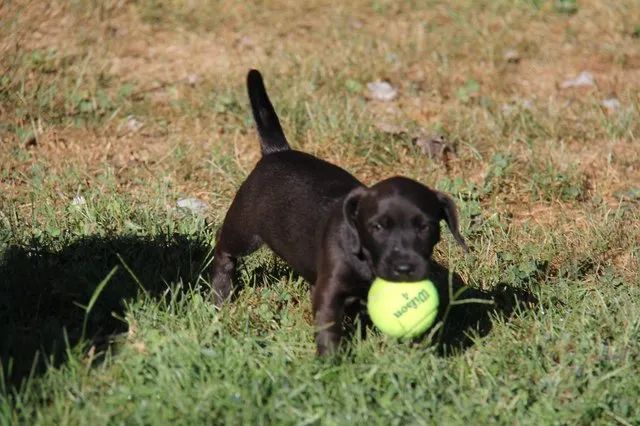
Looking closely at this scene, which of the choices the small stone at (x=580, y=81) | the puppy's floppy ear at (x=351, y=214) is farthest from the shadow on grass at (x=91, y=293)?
the small stone at (x=580, y=81)

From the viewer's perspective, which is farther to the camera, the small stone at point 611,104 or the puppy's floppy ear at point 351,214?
the small stone at point 611,104

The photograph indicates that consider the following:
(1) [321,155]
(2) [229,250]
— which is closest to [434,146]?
(1) [321,155]

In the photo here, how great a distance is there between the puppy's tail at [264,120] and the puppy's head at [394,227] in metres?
1.02

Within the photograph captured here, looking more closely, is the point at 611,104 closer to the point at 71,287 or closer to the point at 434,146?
the point at 434,146

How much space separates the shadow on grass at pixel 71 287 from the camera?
4.40 metres

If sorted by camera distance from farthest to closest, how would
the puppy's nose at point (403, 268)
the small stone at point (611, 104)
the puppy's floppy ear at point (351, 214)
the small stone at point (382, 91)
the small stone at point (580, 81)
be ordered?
1. the small stone at point (580, 81)
2. the small stone at point (382, 91)
3. the small stone at point (611, 104)
4. the puppy's floppy ear at point (351, 214)
5. the puppy's nose at point (403, 268)

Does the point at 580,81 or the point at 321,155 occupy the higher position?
the point at 321,155

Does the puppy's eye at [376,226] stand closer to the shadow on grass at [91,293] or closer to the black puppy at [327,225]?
the black puppy at [327,225]

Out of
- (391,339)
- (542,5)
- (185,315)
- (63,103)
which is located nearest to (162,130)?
(63,103)

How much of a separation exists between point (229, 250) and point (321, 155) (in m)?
1.72

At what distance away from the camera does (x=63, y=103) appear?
741 cm

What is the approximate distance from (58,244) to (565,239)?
281 cm

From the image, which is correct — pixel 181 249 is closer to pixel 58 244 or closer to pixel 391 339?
pixel 58 244

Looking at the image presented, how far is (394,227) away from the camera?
4207mm
